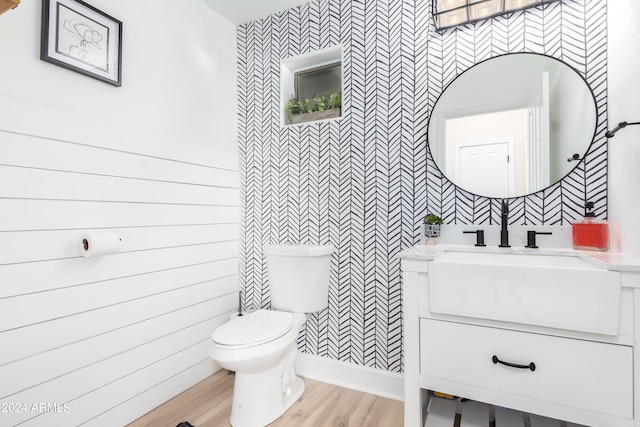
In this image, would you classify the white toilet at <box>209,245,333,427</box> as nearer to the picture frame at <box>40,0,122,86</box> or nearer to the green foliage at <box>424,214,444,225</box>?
the green foliage at <box>424,214,444,225</box>

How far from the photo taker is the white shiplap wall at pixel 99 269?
4.00 ft

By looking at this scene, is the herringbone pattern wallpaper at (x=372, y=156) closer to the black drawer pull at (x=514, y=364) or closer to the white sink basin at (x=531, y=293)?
the white sink basin at (x=531, y=293)

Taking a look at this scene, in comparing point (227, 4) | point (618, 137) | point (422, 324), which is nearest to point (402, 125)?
point (618, 137)

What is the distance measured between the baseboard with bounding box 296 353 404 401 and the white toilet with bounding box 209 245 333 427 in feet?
0.42

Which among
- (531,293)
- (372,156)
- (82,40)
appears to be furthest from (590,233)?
(82,40)

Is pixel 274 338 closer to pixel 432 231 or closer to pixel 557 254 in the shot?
pixel 432 231

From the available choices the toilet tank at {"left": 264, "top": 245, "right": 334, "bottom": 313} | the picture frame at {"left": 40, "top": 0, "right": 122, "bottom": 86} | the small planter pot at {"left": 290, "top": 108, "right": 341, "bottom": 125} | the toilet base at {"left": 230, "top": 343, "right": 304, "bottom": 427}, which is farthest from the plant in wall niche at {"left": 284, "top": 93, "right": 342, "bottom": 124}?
the toilet base at {"left": 230, "top": 343, "right": 304, "bottom": 427}

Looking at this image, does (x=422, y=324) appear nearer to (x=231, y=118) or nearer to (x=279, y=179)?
(x=279, y=179)

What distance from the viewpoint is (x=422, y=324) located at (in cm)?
122

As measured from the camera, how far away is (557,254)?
1.35 metres

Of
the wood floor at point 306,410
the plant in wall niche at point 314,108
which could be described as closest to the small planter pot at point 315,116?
the plant in wall niche at point 314,108

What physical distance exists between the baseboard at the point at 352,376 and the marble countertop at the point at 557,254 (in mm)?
812

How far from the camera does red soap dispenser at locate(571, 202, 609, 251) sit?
1.34m

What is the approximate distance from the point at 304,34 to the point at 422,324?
6.12 ft
